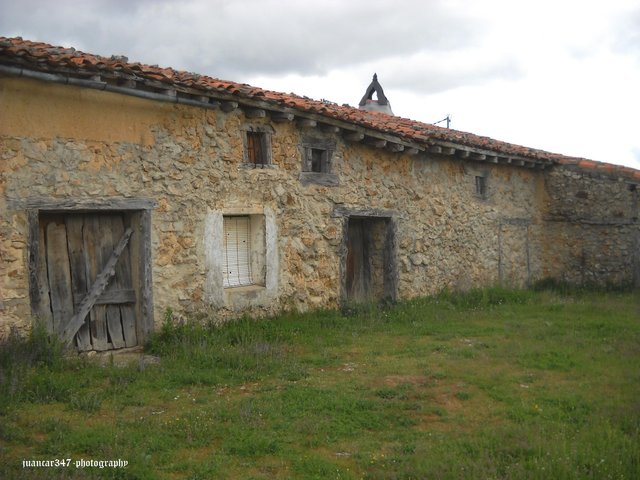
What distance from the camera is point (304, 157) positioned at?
1009cm

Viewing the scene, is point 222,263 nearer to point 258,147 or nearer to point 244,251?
point 244,251

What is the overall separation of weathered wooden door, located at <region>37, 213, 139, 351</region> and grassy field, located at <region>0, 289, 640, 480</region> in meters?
0.58

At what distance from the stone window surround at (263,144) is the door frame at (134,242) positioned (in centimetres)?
172

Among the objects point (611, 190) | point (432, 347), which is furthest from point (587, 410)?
point (611, 190)

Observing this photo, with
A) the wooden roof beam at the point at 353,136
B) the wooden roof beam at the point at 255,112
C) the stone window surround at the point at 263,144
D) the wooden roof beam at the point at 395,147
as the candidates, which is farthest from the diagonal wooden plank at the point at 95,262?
the wooden roof beam at the point at 395,147

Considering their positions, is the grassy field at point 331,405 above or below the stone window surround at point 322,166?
below

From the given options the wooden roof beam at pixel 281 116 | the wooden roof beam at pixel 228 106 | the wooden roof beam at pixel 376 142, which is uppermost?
the wooden roof beam at pixel 228 106

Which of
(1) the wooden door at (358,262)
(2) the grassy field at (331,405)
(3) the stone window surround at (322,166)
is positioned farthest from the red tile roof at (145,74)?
(2) the grassy field at (331,405)

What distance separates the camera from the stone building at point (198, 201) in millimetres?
7109

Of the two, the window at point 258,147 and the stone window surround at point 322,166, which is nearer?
the window at point 258,147

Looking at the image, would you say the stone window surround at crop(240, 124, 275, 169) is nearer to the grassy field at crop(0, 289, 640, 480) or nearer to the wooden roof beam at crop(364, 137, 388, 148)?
the wooden roof beam at crop(364, 137, 388, 148)

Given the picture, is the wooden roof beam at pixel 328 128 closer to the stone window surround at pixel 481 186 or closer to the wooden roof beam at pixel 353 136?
the wooden roof beam at pixel 353 136

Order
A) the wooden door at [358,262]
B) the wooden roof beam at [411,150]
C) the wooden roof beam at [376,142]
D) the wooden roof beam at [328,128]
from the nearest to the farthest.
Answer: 1. the wooden roof beam at [328,128]
2. the wooden roof beam at [376,142]
3. the wooden door at [358,262]
4. the wooden roof beam at [411,150]

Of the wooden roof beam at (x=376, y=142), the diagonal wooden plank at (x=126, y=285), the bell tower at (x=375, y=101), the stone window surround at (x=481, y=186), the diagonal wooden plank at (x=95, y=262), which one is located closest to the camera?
the diagonal wooden plank at (x=95, y=262)
